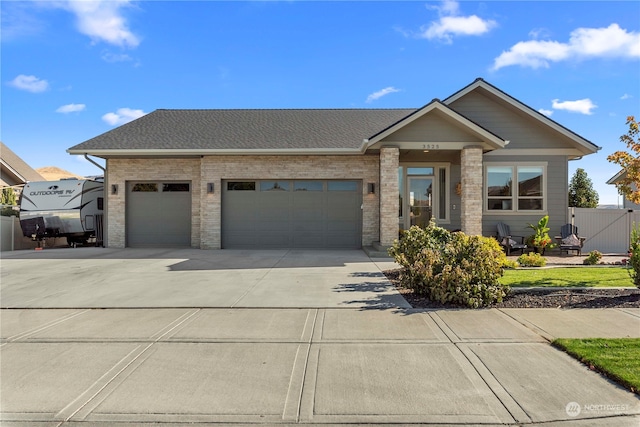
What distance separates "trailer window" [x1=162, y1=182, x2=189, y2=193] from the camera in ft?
51.6

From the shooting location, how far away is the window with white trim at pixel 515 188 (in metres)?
14.7

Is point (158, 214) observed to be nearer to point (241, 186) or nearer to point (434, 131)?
point (241, 186)

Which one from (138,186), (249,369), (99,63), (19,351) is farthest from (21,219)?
(249,369)

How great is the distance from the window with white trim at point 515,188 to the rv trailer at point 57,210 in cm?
1639

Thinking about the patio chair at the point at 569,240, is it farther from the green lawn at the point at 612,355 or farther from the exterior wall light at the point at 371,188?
the green lawn at the point at 612,355

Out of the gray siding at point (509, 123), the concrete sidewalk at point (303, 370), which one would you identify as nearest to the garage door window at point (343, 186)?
the gray siding at point (509, 123)

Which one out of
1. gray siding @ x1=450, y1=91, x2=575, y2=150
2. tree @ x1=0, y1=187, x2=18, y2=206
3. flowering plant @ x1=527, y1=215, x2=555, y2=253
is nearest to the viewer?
flowering plant @ x1=527, y1=215, x2=555, y2=253

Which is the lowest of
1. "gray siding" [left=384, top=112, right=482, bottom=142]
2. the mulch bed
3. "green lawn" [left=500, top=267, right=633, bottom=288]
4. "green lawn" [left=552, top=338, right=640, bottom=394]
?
"green lawn" [left=552, top=338, right=640, bottom=394]

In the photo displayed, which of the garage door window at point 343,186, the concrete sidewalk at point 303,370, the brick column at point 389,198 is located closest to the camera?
the concrete sidewalk at point 303,370

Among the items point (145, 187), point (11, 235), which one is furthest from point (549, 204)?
point (11, 235)

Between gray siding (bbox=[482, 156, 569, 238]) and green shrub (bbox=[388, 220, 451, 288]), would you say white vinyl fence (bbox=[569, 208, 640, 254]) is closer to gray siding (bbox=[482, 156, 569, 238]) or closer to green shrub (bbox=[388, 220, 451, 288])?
gray siding (bbox=[482, 156, 569, 238])

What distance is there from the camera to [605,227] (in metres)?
15.6

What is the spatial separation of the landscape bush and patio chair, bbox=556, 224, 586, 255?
8.08 metres

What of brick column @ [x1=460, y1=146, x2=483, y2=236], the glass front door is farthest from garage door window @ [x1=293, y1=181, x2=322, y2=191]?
brick column @ [x1=460, y1=146, x2=483, y2=236]
